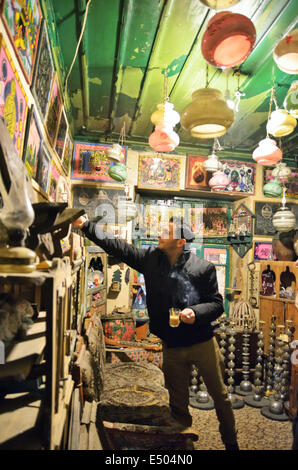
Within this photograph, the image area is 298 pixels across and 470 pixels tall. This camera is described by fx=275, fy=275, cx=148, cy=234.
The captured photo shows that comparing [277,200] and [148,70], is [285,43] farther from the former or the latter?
[277,200]

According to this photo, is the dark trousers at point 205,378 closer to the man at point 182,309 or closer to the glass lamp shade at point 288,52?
the man at point 182,309

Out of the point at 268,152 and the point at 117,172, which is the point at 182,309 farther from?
the point at 117,172

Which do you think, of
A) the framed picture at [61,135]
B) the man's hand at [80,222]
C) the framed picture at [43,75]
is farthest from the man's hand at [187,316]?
the framed picture at [61,135]

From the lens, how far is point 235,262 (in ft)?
18.6

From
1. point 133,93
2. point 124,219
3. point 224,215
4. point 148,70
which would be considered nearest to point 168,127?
point 148,70

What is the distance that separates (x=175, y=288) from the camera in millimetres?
2441

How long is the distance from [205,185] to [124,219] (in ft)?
5.45

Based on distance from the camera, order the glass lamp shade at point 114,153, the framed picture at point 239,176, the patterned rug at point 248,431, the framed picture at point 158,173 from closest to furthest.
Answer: the patterned rug at point 248,431 < the glass lamp shade at point 114,153 < the framed picture at point 158,173 < the framed picture at point 239,176

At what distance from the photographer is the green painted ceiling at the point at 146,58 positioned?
2.37m

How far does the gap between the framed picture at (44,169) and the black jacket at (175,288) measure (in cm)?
76

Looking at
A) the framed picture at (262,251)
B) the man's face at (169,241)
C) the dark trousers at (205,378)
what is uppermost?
the man's face at (169,241)

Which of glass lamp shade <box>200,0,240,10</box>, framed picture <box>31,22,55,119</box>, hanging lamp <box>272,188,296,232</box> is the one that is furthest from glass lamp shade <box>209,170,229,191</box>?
glass lamp shade <box>200,0,240,10</box>

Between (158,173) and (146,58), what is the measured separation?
2.28 meters

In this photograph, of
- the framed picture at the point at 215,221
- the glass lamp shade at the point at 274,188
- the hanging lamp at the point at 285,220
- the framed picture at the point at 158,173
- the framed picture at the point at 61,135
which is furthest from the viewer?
the framed picture at the point at 215,221
